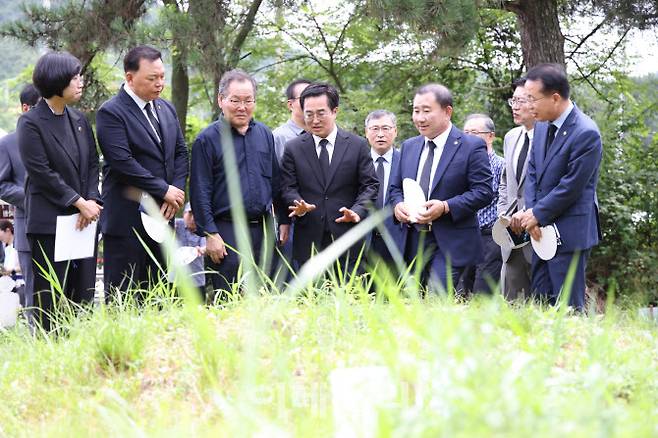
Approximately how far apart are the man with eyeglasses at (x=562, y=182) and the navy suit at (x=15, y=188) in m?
3.37

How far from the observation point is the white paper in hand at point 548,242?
5.53 m

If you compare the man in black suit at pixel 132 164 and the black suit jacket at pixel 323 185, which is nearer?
the man in black suit at pixel 132 164

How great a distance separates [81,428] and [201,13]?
755 centimetres

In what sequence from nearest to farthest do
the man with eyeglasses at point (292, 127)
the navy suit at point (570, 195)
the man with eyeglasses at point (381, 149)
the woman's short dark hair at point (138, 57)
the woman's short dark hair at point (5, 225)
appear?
the navy suit at point (570, 195) < the woman's short dark hair at point (138, 57) < the man with eyeglasses at point (292, 127) < the man with eyeglasses at point (381, 149) < the woman's short dark hair at point (5, 225)

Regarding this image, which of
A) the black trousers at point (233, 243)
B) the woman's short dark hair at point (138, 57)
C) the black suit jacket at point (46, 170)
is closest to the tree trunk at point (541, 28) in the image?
the black trousers at point (233, 243)

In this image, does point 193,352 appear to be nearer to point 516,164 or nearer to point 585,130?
point 585,130

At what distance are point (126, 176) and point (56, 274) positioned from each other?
717 mm

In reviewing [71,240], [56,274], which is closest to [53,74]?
[71,240]

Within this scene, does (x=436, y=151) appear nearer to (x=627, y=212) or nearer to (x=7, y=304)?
(x=7, y=304)

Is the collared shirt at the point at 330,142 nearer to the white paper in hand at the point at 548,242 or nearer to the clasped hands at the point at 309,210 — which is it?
the clasped hands at the point at 309,210

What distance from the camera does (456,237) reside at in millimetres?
6070

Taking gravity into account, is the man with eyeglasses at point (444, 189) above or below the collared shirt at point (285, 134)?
below

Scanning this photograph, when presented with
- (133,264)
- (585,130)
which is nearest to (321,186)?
(133,264)

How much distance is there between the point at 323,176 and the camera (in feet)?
20.5
